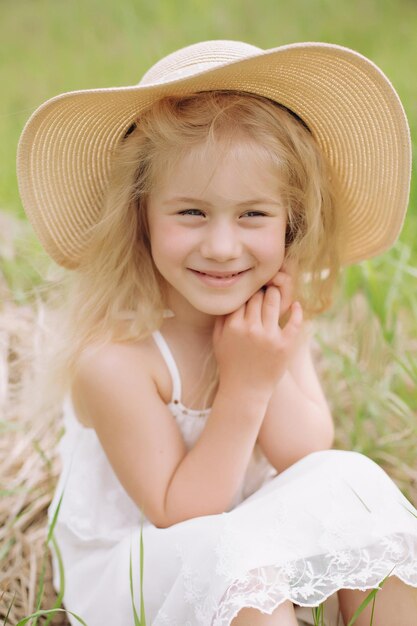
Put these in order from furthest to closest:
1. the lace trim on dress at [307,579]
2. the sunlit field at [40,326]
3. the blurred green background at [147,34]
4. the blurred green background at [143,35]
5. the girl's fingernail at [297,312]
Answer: the blurred green background at [147,34], the blurred green background at [143,35], the sunlit field at [40,326], the girl's fingernail at [297,312], the lace trim on dress at [307,579]

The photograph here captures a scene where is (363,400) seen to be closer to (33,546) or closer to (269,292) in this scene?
(269,292)

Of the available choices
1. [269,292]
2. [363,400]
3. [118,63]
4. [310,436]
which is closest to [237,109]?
[269,292]

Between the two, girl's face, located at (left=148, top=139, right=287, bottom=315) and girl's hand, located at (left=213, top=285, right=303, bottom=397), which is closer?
girl's face, located at (left=148, top=139, right=287, bottom=315)

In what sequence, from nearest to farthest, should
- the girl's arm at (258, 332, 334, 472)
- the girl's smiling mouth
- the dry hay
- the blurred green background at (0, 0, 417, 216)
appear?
1. the girl's smiling mouth
2. the girl's arm at (258, 332, 334, 472)
3. the dry hay
4. the blurred green background at (0, 0, 417, 216)

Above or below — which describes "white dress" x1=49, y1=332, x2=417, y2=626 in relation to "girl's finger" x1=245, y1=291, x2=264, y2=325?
below

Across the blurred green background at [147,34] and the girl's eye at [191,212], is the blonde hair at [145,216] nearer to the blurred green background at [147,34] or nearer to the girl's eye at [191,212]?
the girl's eye at [191,212]

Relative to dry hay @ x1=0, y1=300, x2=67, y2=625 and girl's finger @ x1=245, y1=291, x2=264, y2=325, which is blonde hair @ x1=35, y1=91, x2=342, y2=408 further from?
dry hay @ x1=0, y1=300, x2=67, y2=625

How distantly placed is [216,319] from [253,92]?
479 mm

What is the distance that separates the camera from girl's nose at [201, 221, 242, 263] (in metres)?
1.53

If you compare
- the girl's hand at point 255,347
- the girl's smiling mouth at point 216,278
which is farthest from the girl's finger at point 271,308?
the girl's smiling mouth at point 216,278

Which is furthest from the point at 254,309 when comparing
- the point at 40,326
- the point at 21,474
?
the point at 40,326

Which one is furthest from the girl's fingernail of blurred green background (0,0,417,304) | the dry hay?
blurred green background (0,0,417,304)

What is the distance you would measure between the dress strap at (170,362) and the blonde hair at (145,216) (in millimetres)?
32

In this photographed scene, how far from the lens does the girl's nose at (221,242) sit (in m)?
1.53
